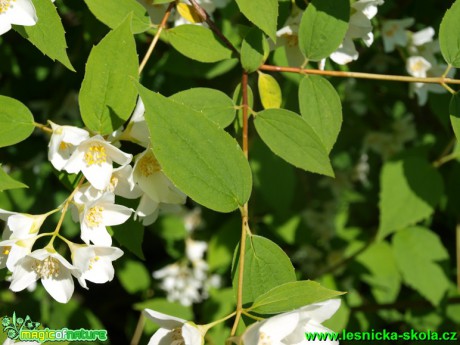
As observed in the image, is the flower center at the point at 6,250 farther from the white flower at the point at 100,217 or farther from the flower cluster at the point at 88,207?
the white flower at the point at 100,217

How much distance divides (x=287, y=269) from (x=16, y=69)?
4.67 ft

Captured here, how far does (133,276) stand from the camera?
8.60ft

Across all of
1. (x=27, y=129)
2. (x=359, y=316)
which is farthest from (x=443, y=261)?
(x=27, y=129)

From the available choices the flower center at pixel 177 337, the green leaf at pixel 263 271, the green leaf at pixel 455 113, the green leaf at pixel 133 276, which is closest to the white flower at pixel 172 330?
the flower center at pixel 177 337

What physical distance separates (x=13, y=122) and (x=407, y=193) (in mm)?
1350

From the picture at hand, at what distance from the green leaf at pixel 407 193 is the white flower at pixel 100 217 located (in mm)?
1054

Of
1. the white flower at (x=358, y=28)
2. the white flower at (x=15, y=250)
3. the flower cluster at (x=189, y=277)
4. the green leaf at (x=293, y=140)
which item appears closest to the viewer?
the white flower at (x=15, y=250)

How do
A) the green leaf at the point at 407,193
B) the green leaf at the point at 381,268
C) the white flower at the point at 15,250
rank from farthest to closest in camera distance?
1. the green leaf at the point at 381,268
2. the green leaf at the point at 407,193
3. the white flower at the point at 15,250

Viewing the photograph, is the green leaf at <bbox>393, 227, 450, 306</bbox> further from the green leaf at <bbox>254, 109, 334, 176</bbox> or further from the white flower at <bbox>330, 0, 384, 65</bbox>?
the green leaf at <bbox>254, 109, 334, 176</bbox>

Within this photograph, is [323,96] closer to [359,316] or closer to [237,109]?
[237,109]

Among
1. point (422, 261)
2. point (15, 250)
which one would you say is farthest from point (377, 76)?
point (422, 261)

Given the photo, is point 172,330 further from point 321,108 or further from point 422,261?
point 422,261

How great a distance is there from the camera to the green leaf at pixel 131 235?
4.27ft

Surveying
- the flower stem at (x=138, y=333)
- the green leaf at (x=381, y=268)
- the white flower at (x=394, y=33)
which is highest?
the white flower at (x=394, y=33)
